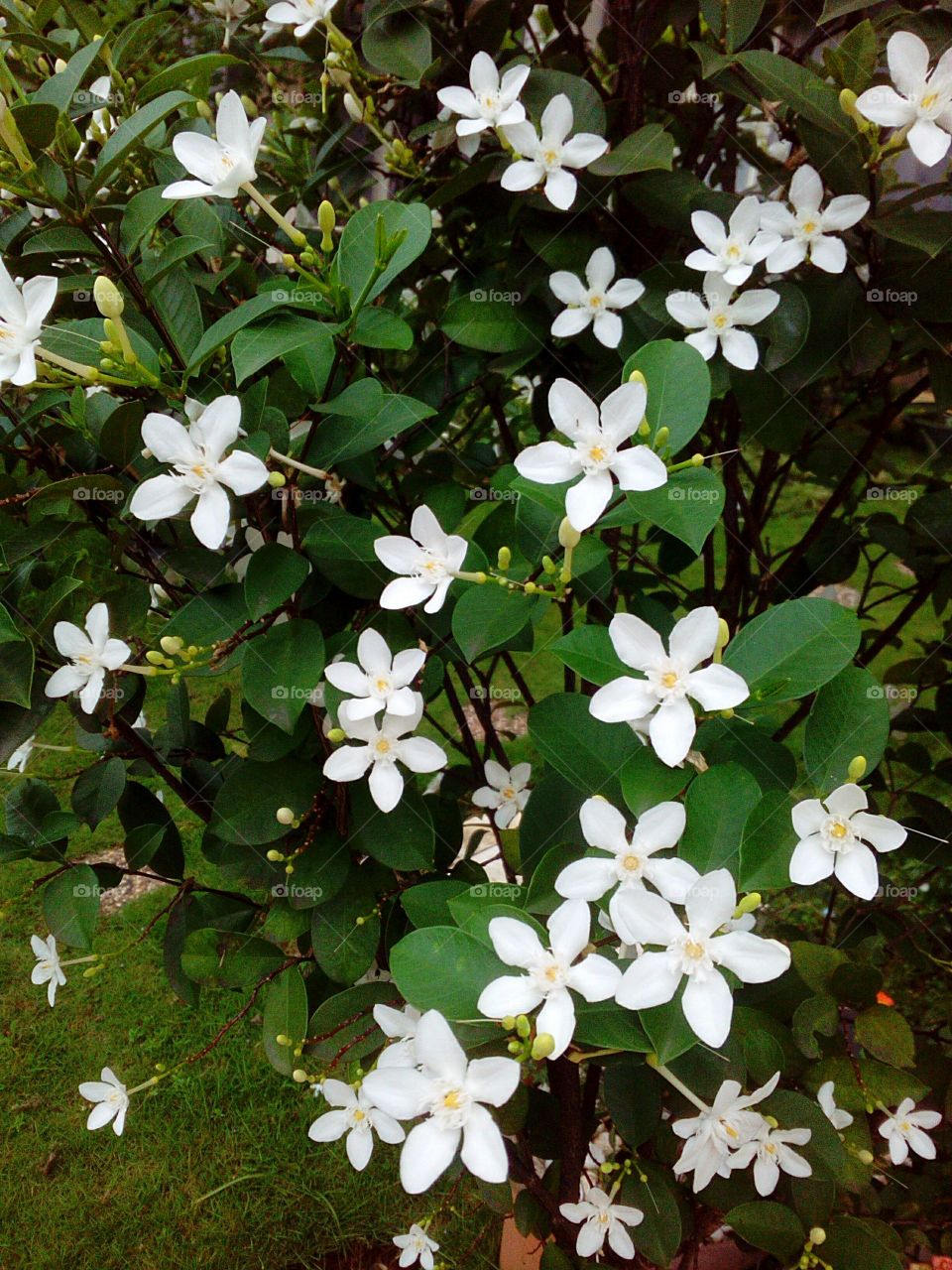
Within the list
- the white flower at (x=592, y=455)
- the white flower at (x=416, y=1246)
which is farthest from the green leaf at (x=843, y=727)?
the white flower at (x=416, y=1246)

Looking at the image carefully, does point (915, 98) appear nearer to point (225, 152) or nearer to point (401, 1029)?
point (225, 152)

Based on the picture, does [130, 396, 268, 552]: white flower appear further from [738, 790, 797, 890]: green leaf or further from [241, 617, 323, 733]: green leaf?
[738, 790, 797, 890]: green leaf

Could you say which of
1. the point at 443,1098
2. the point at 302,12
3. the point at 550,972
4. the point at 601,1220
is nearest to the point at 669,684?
the point at 550,972

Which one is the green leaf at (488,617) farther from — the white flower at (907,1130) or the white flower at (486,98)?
the white flower at (907,1130)

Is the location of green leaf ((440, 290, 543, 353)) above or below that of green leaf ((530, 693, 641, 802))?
above

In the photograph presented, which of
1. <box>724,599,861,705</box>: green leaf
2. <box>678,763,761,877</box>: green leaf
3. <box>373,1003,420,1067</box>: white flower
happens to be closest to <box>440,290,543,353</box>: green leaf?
<box>724,599,861,705</box>: green leaf

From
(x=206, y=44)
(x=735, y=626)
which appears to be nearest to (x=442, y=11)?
(x=206, y=44)
